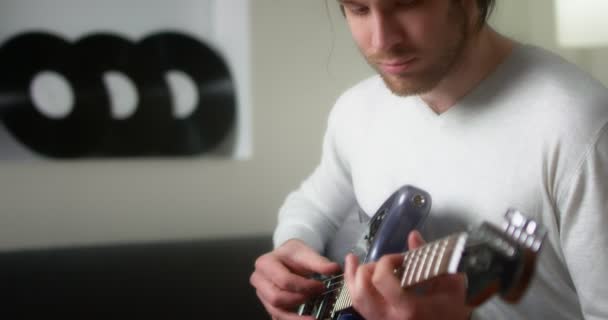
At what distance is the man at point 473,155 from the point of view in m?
0.69

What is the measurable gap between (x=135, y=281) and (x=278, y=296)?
0.73 m

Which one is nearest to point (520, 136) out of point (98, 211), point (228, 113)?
point (228, 113)

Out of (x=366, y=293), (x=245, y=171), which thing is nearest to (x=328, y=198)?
(x=366, y=293)

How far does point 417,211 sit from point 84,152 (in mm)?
1002

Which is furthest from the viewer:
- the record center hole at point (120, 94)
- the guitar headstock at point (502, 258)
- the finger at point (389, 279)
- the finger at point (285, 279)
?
the record center hole at point (120, 94)

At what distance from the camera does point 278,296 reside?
2.95 feet

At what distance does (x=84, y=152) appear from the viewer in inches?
59.2

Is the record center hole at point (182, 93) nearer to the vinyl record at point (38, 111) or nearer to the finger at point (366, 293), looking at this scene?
the vinyl record at point (38, 111)

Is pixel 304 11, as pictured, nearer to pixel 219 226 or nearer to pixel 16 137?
pixel 219 226

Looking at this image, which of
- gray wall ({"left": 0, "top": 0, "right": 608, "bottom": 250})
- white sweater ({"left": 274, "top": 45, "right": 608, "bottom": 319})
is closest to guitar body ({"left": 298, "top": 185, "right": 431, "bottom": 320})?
white sweater ({"left": 274, "top": 45, "right": 608, "bottom": 319})

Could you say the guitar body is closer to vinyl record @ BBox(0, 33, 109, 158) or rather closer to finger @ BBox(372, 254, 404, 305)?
finger @ BBox(372, 254, 404, 305)

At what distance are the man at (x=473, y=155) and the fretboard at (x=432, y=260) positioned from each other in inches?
0.6

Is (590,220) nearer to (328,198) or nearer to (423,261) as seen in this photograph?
(423,261)

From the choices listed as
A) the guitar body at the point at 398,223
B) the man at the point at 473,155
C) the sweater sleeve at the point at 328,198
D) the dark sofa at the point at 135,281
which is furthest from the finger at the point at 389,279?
the dark sofa at the point at 135,281
